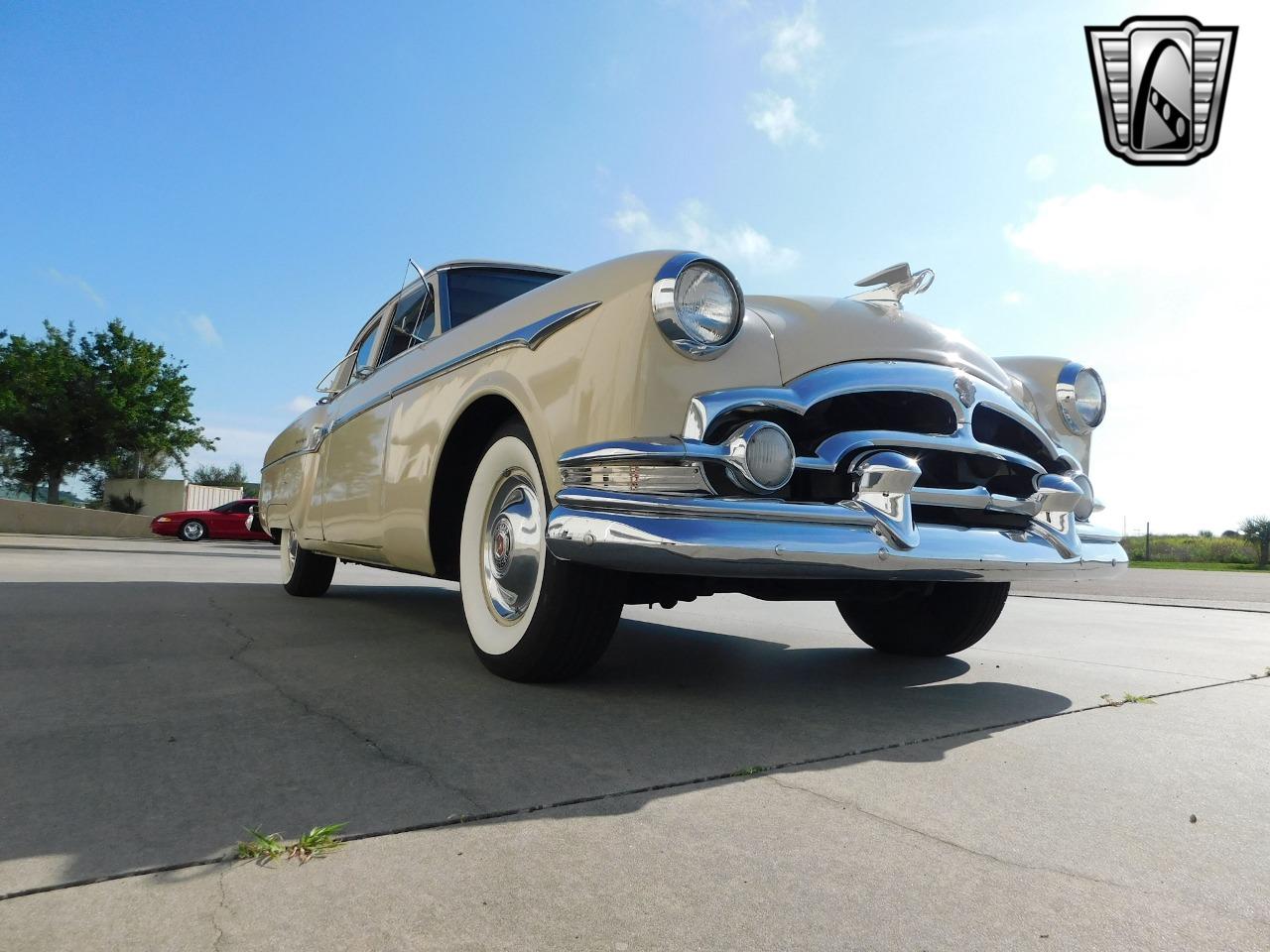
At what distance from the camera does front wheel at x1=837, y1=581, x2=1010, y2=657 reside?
3.52m

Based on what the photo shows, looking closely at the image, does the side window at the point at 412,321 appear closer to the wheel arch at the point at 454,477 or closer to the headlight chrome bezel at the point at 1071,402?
the wheel arch at the point at 454,477

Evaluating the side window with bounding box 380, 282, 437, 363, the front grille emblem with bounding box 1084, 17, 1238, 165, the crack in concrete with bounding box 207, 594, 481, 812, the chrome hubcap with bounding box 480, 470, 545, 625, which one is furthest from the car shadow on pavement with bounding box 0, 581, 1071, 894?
the front grille emblem with bounding box 1084, 17, 1238, 165

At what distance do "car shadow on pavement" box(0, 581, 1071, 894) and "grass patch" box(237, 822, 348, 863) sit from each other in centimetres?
4

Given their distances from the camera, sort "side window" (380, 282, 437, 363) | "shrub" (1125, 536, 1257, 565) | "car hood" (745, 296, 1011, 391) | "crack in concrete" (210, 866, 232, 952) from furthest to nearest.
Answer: "shrub" (1125, 536, 1257, 565), "side window" (380, 282, 437, 363), "car hood" (745, 296, 1011, 391), "crack in concrete" (210, 866, 232, 952)

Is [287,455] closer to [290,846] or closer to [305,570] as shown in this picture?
[305,570]

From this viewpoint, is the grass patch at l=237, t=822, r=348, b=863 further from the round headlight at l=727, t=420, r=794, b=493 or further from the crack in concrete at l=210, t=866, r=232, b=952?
the round headlight at l=727, t=420, r=794, b=493

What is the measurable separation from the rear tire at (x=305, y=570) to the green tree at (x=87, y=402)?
28222mm

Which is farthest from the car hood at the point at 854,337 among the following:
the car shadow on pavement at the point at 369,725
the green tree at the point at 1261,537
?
the green tree at the point at 1261,537

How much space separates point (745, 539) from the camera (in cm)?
217

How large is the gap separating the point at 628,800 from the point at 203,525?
2154 centimetres

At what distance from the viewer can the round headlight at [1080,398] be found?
3.44 m

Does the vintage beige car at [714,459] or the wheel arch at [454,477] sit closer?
the vintage beige car at [714,459]

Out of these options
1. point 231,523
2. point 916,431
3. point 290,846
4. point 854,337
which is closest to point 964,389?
point 916,431

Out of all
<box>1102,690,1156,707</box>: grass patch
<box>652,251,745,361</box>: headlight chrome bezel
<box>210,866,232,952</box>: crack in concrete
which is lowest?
<box>210,866,232,952</box>: crack in concrete
